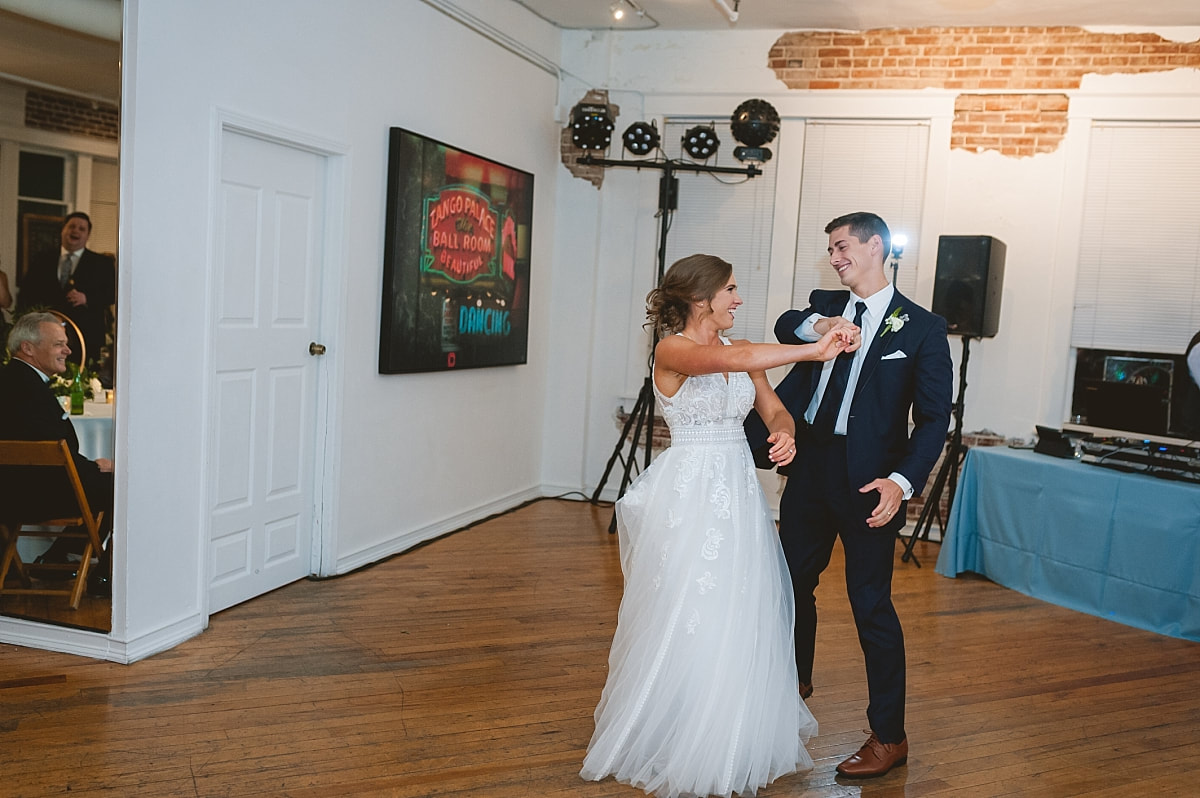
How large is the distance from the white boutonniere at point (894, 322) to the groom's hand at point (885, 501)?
1.53ft

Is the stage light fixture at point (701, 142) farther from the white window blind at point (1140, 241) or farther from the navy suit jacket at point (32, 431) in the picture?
the navy suit jacket at point (32, 431)

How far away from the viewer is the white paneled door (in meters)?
4.20

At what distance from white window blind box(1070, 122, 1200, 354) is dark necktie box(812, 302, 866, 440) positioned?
13.0ft

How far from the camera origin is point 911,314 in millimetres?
3104

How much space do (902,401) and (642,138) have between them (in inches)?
155

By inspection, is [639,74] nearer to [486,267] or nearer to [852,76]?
[852,76]

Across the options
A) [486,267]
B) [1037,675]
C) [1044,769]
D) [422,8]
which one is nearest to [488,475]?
[486,267]

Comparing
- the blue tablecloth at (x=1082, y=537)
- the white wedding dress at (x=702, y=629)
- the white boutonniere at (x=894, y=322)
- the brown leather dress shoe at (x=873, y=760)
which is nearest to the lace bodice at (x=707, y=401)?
the white wedding dress at (x=702, y=629)

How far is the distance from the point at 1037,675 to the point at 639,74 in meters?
4.78

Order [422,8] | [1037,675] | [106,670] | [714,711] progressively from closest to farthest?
[714,711] < [106,670] < [1037,675] < [422,8]

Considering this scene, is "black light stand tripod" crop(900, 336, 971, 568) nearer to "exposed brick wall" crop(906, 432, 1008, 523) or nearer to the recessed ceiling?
"exposed brick wall" crop(906, 432, 1008, 523)

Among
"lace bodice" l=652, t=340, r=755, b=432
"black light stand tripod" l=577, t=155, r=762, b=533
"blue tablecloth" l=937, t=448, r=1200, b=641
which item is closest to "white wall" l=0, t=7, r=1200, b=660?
"black light stand tripod" l=577, t=155, r=762, b=533

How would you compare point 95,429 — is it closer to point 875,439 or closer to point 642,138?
point 875,439

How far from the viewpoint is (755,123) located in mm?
6277
